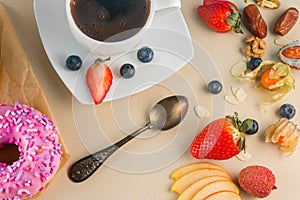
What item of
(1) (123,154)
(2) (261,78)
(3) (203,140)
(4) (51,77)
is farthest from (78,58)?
(2) (261,78)

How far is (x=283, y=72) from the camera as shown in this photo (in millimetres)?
1983

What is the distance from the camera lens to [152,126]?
1.92 meters

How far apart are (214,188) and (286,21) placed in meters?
0.55

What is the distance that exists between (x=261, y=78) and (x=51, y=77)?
0.59m

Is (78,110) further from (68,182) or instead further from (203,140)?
(203,140)

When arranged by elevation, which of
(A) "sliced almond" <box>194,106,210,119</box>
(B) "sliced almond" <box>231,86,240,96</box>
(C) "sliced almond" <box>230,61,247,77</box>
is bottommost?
(A) "sliced almond" <box>194,106,210,119</box>

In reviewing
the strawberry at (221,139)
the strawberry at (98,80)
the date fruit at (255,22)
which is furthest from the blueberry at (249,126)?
the strawberry at (98,80)

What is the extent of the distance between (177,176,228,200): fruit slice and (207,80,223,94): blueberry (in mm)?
245

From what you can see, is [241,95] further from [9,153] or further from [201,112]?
[9,153]

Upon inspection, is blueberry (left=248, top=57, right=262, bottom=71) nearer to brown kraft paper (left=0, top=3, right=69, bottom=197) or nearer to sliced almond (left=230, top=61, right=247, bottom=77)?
sliced almond (left=230, top=61, right=247, bottom=77)

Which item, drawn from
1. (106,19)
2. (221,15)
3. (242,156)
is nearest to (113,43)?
(106,19)

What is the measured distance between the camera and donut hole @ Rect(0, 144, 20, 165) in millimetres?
1795

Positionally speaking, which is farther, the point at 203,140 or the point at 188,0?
the point at 188,0

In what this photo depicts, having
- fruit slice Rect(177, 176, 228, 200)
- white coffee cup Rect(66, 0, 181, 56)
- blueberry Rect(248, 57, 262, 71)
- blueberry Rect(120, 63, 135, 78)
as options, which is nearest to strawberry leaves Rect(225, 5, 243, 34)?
blueberry Rect(248, 57, 262, 71)
